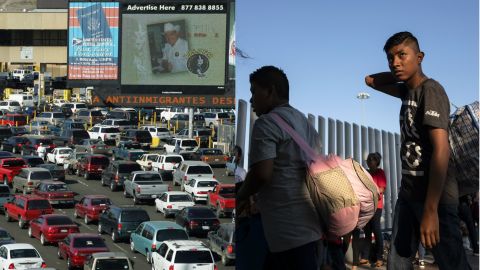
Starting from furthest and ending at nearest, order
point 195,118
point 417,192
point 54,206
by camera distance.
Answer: point 195,118 < point 54,206 < point 417,192

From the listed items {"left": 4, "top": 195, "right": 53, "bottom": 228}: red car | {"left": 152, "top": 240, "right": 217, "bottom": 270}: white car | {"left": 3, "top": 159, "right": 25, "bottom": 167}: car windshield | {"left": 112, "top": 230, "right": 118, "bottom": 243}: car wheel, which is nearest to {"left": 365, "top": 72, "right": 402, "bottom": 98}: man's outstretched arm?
{"left": 152, "top": 240, "right": 217, "bottom": 270}: white car

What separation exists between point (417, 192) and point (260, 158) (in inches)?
14.5

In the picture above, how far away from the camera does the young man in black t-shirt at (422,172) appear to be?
1.98 m

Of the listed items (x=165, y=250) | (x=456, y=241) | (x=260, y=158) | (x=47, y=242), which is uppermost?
(x=260, y=158)

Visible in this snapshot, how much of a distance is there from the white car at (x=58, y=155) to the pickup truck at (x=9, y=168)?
4.07 meters

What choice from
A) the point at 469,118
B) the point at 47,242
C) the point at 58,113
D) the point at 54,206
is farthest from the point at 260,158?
the point at 58,113

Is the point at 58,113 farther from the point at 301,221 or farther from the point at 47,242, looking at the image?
the point at 301,221

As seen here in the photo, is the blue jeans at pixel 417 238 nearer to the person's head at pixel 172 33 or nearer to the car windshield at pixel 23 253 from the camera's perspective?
the car windshield at pixel 23 253

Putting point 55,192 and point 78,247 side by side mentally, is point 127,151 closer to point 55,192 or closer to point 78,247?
point 55,192

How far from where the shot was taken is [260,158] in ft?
6.95

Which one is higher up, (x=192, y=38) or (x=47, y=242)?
(x=192, y=38)

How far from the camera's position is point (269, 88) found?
2.34 meters

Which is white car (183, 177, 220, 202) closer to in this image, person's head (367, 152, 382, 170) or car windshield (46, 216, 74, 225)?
car windshield (46, 216, 74, 225)

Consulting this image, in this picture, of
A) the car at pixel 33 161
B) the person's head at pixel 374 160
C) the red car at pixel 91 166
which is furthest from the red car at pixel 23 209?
the person's head at pixel 374 160
